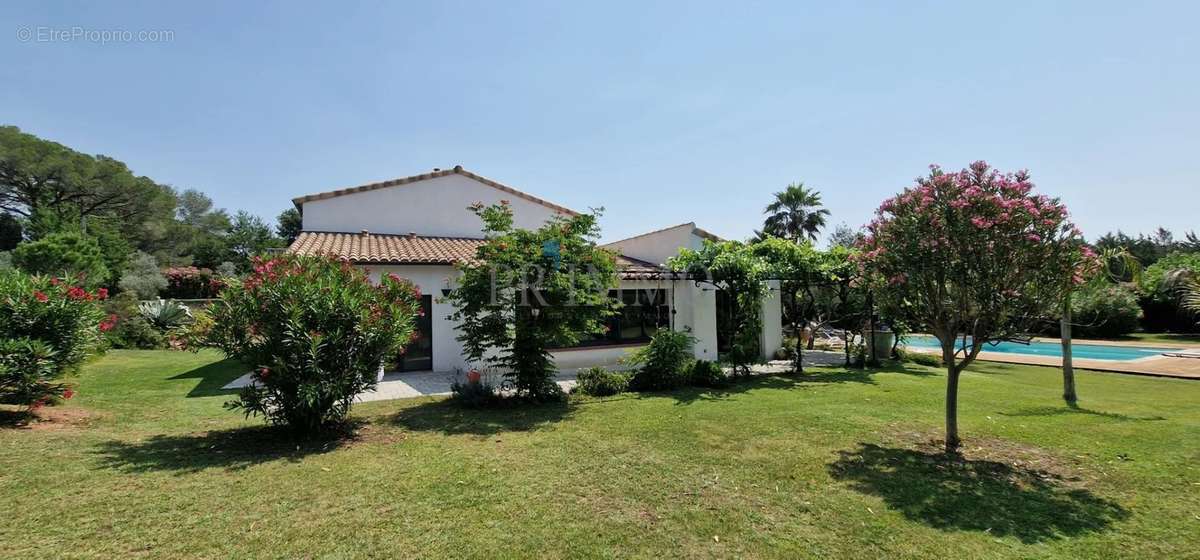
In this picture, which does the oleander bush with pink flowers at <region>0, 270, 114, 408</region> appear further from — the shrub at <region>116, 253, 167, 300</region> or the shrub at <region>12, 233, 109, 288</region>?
the shrub at <region>116, 253, 167, 300</region>

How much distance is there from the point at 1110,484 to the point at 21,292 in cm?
1540

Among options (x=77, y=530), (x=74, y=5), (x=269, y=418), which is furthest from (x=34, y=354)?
(x=74, y=5)

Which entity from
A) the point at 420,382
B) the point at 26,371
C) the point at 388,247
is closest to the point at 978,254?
the point at 420,382

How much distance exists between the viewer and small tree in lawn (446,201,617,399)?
10.2m

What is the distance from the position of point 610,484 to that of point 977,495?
412cm

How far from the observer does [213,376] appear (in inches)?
555

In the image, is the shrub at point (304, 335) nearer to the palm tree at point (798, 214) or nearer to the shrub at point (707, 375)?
the shrub at point (707, 375)

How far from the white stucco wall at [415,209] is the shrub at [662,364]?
32.8 ft

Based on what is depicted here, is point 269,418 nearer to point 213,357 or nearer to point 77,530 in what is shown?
point 77,530

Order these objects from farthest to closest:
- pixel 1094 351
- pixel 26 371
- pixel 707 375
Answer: pixel 1094 351 → pixel 707 375 → pixel 26 371

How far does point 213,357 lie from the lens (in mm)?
19234

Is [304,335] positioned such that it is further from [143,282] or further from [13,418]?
[143,282]

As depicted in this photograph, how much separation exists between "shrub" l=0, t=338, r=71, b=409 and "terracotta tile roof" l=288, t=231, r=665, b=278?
6.30m

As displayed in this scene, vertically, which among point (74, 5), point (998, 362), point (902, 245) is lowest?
point (998, 362)
